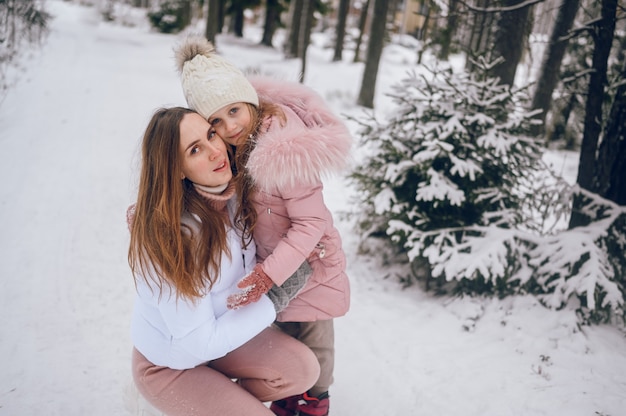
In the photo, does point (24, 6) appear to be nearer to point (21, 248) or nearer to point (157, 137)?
point (21, 248)

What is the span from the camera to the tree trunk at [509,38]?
4285 mm

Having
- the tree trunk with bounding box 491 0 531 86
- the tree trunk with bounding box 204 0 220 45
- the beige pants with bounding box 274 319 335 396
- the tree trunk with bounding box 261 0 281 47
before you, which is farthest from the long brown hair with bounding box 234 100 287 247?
the tree trunk with bounding box 261 0 281 47

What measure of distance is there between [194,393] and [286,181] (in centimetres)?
105

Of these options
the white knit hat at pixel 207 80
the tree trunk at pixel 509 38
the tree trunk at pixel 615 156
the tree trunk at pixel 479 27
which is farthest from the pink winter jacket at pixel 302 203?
the tree trunk at pixel 509 38

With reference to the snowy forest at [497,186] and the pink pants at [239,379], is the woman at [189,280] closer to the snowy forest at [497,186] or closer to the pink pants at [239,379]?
the pink pants at [239,379]

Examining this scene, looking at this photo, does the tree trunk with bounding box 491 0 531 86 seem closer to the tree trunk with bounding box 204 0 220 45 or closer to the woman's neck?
the woman's neck

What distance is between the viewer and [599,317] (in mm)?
3279

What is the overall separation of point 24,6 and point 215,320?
9810 millimetres

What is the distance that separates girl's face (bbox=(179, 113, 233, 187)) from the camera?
1.97 m

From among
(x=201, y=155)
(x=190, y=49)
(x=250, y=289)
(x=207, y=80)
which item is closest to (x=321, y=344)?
(x=250, y=289)

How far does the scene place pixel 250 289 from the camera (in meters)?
1.96

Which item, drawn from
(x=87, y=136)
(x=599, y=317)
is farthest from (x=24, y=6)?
(x=599, y=317)

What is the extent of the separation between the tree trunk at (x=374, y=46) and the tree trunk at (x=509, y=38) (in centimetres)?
550

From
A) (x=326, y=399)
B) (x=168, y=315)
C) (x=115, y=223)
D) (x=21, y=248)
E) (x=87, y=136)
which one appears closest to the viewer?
(x=168, y=315)
